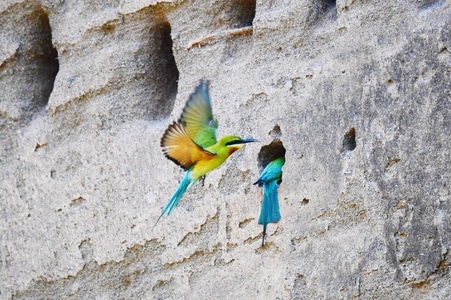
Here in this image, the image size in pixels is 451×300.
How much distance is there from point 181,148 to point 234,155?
244 mm

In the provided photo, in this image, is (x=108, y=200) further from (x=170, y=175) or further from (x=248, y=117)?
(x=248, y=117)

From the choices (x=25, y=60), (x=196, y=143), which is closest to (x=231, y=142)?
(x=196, y=143)

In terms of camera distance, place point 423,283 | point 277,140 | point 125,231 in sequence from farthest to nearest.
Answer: point 125,231, point 277,140, point 423,283

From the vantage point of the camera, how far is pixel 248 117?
2.92 meters

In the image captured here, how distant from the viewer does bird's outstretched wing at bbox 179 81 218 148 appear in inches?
111

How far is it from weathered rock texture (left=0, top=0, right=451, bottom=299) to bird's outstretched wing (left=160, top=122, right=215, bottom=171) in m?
0.19

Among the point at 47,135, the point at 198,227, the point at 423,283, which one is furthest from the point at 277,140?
the point at 47,135

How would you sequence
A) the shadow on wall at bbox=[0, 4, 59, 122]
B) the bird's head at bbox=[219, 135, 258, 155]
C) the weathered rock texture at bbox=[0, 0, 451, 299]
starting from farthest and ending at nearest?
the shadow on wall at bbox=[0, 4, 59, 122] → the bird's head at bbox=[219, 135, 258, 155] → the weathered rock texture at bbox=[0, 0, 451, 299]

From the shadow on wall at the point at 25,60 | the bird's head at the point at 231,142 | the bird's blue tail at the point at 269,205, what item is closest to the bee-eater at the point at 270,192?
the bird's blue tail at the point at 269,205

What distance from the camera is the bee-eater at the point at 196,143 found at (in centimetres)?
270

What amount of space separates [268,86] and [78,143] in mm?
574

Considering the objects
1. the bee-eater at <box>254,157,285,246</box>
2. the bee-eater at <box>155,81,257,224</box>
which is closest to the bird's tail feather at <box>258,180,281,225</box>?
the bee-eater at <box>254,157,285,246</box>

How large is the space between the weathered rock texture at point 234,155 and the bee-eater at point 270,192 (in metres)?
0.03

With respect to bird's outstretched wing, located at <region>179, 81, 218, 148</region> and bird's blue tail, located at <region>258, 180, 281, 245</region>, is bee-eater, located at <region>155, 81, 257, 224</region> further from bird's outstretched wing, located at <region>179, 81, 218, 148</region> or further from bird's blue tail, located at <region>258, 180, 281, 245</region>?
bird's blue tail, located at <region>258, 180, 281, 245</region>
